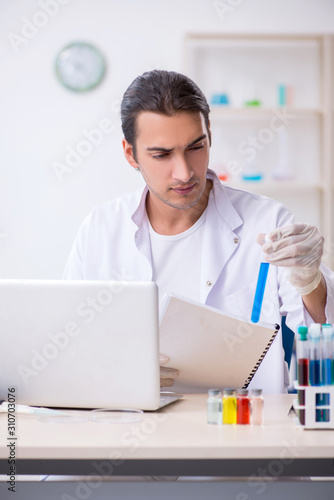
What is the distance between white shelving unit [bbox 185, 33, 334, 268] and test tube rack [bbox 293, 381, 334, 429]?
2550mm

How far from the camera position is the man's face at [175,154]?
1.72 m

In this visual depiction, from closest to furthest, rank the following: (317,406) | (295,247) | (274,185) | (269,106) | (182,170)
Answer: (317,406)
(295,247)
(182,170)
(274,185)
(269,106)

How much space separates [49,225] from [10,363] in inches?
98.3

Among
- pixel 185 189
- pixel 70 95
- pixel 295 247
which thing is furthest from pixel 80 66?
pixel 295 247

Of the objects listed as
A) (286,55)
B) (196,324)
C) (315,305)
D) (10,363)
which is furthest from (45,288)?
(286,55)

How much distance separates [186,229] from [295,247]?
0.51 m

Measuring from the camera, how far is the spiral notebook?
130 centimetres

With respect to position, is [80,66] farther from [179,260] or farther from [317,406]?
[317,406]

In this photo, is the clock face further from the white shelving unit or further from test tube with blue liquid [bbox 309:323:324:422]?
test tube with blue liquid [bbox 309:323:324:422]

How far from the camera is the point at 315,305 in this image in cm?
161

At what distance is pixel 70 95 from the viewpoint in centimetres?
366

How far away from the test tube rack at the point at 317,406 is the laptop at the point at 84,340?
10.5 inches

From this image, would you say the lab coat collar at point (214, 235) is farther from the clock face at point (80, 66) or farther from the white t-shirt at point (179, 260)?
the clock face at point (80, 66)

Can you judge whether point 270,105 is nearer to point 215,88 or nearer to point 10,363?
point 215,88
